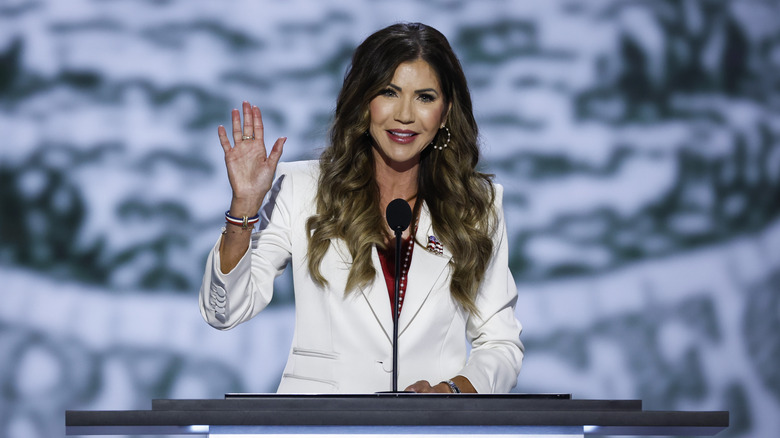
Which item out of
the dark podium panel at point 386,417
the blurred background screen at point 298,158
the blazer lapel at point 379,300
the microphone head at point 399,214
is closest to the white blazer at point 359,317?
the blazer lapel at point 379,300

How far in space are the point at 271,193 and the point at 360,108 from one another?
337mm

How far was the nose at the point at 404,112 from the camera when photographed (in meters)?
2.37

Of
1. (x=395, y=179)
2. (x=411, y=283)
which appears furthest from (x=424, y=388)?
(x=395, y=179)

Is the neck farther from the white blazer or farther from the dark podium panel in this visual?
the dark podium panel

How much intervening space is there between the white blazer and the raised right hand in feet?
0.41

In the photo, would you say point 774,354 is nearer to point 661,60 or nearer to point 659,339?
point 659,339

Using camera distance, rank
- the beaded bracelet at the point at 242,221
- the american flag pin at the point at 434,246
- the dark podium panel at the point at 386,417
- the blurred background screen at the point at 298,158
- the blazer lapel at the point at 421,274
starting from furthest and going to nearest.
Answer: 1. the blurred background screen at the point at 298,158
2. the american flag pin at the point at 434,246
3. the blazer lapel at the point at 421,274
4. the beaded bracelet at the point at 242,221
5. the dark podium panel at the point at 386,417

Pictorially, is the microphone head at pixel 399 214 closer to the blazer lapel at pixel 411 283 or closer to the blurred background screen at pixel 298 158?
the blazer lapel at pixel 411 283

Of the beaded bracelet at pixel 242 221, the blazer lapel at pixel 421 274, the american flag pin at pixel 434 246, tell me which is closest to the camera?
the beaded bracelet at pixel 242 221

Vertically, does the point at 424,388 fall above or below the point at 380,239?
below

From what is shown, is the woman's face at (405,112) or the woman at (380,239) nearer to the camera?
the woman at (380,239)

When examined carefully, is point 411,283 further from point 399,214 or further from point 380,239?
point 399,214

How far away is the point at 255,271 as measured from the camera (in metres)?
2.26

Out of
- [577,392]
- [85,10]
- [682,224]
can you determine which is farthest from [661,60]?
[85,10]
